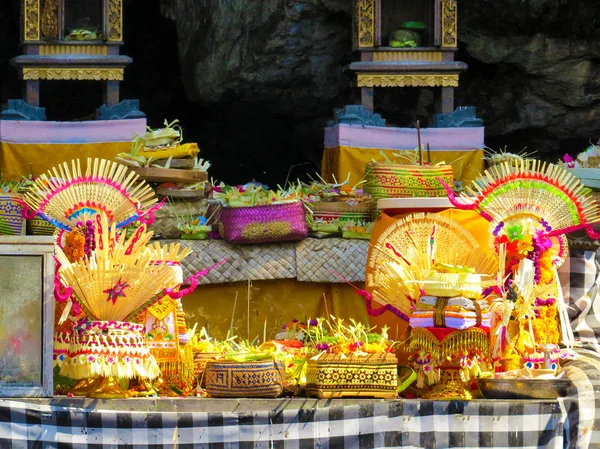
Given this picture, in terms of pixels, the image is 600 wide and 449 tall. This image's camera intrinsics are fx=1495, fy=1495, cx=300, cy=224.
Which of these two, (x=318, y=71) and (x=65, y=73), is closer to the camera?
(x=65, y=73)

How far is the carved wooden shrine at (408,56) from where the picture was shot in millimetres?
13227

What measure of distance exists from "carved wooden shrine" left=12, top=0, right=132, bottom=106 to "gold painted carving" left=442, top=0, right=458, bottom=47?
2.82m

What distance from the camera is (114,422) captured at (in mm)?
7395

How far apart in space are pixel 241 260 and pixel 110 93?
300cm

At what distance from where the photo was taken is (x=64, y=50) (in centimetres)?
1316

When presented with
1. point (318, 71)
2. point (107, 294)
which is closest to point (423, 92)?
point (318, 71)

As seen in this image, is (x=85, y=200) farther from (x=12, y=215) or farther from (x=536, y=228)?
(x=536, y=228)

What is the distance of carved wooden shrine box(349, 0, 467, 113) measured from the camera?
1323 cm

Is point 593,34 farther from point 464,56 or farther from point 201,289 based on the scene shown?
point 201,289

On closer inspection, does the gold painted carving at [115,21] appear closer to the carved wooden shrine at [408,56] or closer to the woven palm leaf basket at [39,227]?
the carved wooden shrine at [408,56]

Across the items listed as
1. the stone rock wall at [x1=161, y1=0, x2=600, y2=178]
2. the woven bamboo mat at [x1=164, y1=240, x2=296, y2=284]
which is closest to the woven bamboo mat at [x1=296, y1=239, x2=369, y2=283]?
the woven bamboo mat at [x1=164, y1=240, x2=296, y2=284]

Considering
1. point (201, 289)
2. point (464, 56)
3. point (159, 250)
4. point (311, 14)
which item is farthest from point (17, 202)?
point (464, 56)

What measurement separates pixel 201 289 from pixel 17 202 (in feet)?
4.74

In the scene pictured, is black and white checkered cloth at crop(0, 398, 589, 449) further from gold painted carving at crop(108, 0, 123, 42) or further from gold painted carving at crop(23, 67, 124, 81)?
gold painted carving at crop(108, 0, 123, 42)
